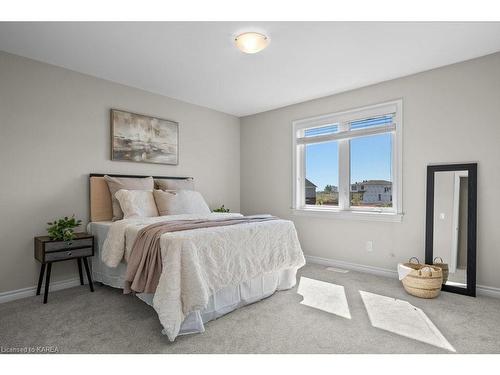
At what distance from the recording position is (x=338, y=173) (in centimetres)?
412

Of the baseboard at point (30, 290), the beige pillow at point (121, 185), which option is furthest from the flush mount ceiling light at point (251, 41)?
the baseboard at point (30, 290)

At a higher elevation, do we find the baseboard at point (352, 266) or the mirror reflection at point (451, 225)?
the mirror reflection at point (451, 225)

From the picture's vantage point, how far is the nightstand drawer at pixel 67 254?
270 centimetres

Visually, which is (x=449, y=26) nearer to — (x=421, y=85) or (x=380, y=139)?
(x=421, y=85)

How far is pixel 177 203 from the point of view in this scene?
3.45 meters

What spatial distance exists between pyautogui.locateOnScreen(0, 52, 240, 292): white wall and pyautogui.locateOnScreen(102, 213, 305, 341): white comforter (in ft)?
2.89

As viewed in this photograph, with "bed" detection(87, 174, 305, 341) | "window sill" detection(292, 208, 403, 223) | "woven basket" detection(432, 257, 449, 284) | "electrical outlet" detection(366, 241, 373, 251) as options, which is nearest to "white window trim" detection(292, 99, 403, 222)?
"window sill" detection(292, 208, 403, 223)

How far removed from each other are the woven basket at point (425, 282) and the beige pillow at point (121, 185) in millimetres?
3103

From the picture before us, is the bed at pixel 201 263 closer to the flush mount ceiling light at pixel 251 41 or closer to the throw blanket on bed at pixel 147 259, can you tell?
the throw blanket on bed at pixel 147 259

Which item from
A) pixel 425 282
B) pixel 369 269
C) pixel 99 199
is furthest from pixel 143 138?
pixel 425 282

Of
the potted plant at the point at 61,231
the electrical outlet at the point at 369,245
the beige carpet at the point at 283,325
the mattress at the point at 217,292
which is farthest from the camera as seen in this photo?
the electrical outlet at the point at 369,245

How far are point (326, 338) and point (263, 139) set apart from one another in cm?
347

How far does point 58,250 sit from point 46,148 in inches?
44.1
